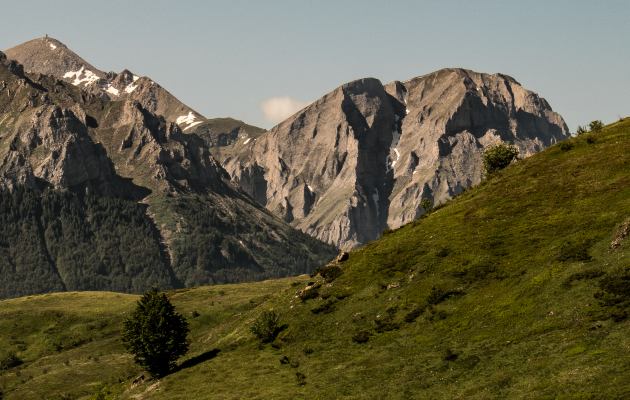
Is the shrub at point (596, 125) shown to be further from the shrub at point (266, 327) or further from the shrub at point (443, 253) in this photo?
the shrub at point (266, 327)

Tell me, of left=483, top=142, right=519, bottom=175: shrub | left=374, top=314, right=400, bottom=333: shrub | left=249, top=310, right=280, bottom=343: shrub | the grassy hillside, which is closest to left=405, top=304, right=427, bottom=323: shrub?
the grassy hillside

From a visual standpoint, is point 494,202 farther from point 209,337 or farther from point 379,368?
point 209,337

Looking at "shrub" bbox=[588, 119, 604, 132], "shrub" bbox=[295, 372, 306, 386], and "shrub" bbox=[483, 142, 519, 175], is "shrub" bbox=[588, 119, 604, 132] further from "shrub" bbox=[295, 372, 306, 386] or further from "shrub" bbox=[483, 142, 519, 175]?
"shrub" bbox=[295, 372, 306, 386]

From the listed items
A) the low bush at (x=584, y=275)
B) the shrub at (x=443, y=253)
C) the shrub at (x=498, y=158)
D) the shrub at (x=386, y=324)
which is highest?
the shrub at (x=498, y=158)

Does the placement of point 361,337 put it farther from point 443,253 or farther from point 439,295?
point 443,253

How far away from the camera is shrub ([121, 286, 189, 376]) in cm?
7119

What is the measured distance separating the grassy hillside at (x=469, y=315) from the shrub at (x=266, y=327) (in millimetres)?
1443

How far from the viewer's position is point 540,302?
5281 centimetres

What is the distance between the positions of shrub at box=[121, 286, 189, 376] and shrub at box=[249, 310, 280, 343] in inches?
378

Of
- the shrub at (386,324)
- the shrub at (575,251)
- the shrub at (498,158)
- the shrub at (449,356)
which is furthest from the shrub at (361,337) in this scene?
the shrub at (498,158)

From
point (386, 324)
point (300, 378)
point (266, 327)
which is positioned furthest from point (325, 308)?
point (300, 378)

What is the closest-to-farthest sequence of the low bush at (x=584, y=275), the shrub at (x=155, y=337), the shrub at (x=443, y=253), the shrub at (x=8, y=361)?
1. the low bush at (x=584, y=275)
2. the shrub at (x=155, y=337)
3. the shrub at (x=443, y=253)
4. the shrub at (x=8, y=361)

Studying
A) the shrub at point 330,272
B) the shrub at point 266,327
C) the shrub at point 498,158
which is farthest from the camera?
the shrub at point 498,158

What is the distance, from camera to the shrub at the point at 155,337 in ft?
234
